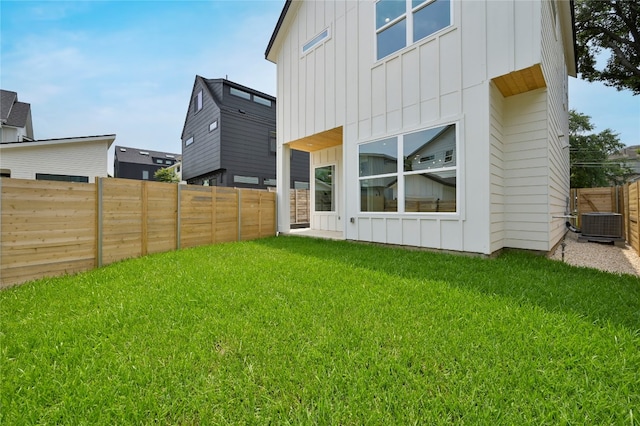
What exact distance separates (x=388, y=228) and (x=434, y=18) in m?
4.19

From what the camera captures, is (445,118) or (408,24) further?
(408,24)

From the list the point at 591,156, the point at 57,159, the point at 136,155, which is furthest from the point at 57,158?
the point at 591,156

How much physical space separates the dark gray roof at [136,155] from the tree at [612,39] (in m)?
35.3

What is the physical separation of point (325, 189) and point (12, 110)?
18524mm

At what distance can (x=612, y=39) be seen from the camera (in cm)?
1205

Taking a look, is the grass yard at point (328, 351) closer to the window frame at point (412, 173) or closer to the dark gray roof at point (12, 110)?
the window frame at point (412, 173)

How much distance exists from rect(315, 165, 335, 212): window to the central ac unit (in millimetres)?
7000

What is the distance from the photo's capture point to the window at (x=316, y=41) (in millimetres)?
7183

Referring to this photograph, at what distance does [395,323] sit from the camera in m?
2.31

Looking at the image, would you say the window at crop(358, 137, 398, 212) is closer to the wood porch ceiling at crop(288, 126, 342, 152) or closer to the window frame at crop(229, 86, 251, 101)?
the wood porch ceiling at crop(288, 126, 342, 152)

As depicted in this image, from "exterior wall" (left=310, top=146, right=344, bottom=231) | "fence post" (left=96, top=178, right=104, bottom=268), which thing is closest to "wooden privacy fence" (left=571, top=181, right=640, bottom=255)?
"exterior wall" (left=310, top=146, right=344, bottom=231)

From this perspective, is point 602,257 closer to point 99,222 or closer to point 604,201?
point 604,201

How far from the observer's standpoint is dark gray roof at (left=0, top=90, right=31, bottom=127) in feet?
44.9

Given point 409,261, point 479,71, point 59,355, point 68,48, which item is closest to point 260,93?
point 68,48
